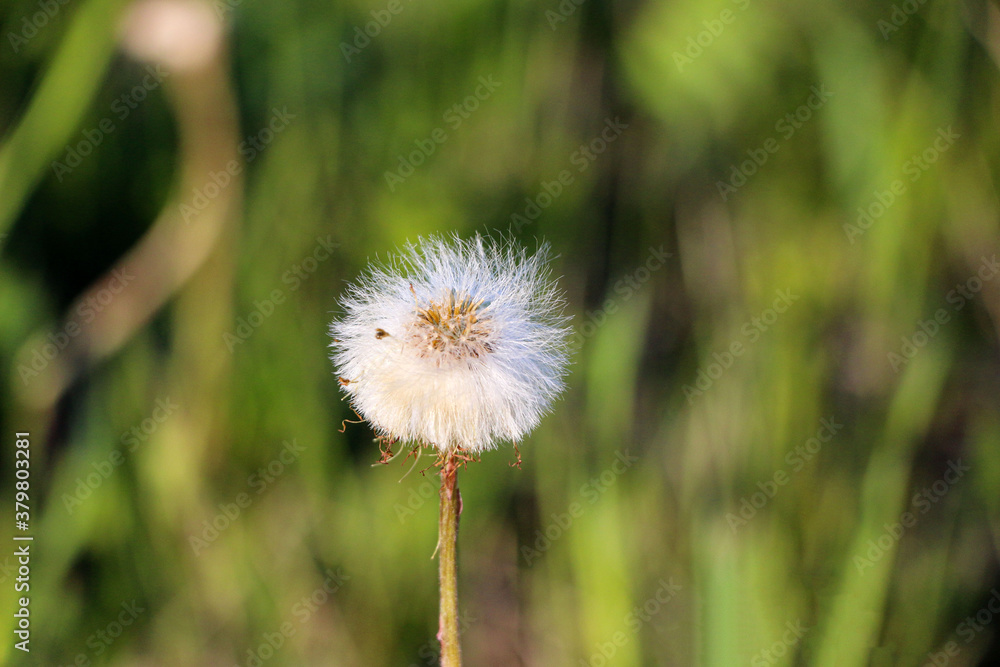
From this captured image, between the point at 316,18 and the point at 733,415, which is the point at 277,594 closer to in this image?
the point at 733,415

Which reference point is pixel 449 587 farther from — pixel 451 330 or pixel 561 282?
pixel 561 282

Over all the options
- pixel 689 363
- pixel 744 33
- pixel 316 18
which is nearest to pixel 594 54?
pixel 744 33

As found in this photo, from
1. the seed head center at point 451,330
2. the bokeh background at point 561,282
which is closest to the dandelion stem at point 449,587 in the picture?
the seed head center at point 451,330

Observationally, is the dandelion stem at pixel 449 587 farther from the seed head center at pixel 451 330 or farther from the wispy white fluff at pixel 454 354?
the seed head center at pixel 451 330

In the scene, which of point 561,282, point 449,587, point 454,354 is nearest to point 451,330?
point 454,354

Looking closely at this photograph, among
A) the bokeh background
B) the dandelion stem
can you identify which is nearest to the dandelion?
the dandelion stem
